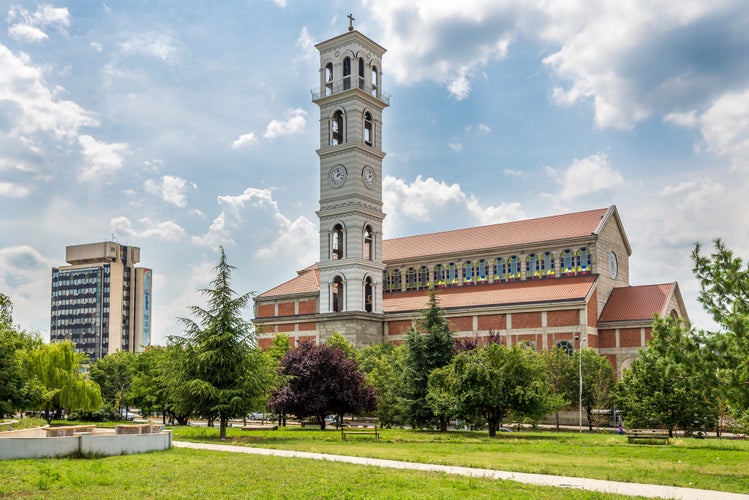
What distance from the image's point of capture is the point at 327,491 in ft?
51.5

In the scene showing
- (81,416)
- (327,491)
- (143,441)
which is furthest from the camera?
(81,416)

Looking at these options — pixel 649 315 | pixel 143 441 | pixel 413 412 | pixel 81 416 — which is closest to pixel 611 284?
pixel 649 315

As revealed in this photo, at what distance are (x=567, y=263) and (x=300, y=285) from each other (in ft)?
96.3

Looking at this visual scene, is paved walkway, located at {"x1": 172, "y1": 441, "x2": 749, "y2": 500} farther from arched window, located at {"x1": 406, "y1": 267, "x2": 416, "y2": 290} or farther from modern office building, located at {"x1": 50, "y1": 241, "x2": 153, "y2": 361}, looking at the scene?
modern office building, located at {"x1": 50, "y1": 241, "x2": 153, "y2": 361}

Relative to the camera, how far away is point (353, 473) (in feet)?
61.1

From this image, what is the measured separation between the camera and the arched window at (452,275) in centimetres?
7281

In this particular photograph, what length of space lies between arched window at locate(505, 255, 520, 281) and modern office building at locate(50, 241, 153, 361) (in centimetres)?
11463

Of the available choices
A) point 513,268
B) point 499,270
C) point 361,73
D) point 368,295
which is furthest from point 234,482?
point 361,73

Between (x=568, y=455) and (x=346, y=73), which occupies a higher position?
(x=346, y=73)

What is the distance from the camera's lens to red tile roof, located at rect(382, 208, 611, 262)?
66.9 m

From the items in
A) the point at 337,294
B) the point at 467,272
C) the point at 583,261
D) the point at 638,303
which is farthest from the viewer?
the point at 337,294

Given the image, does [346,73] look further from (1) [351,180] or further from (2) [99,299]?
(2) [99,299]

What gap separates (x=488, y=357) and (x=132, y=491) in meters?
24.6

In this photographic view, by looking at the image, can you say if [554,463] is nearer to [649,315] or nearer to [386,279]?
[649,315]
